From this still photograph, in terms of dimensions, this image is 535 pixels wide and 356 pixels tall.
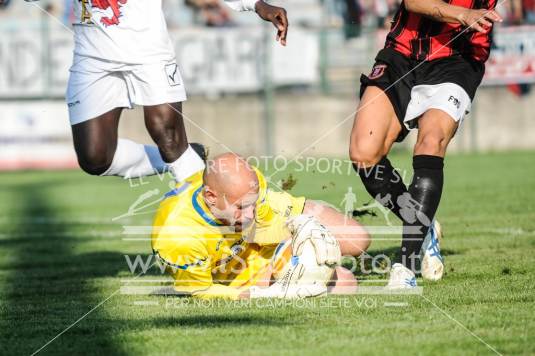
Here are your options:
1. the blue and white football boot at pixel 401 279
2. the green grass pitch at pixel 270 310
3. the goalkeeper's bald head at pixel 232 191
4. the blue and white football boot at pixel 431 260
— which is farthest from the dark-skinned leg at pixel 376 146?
the goalkeeper's bald head at pixel 232 191

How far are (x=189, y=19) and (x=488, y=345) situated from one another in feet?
55.3

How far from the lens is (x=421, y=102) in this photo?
601cm

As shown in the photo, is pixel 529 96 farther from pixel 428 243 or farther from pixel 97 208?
pixel 428 243

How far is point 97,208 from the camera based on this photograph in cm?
1202

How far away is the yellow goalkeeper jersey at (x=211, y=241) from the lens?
5.00 meters

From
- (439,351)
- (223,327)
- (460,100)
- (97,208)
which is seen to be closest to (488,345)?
(439,351)

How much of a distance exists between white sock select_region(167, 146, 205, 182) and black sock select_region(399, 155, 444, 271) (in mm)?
1479

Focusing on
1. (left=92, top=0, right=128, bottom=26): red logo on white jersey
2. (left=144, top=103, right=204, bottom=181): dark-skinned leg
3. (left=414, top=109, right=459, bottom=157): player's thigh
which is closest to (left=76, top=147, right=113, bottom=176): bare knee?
(left=144, top=103, right=204, bottom=181): dark-skinned leg

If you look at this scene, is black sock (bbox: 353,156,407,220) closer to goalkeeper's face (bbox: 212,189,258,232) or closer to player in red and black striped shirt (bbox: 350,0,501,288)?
player in red and black striped shirt (bbox: 350,0,501,288)

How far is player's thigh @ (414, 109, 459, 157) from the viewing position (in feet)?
18.5

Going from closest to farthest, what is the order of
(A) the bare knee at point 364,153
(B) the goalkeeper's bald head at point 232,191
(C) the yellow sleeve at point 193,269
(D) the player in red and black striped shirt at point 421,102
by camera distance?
1. (B) the goalkeeper's bald head at point 232,191
2. (C) the yellow sleeve at point 193,269
3. (D) the player in red and black striped shirt at point 421,102
4. (A) the bare knee at point 364,153

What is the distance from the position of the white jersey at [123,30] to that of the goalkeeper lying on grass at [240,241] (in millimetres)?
1411

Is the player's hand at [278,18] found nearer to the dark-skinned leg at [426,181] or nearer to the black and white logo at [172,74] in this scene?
the black and white logo at [172,74]

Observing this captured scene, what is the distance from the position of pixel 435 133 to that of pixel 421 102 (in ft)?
1.29
